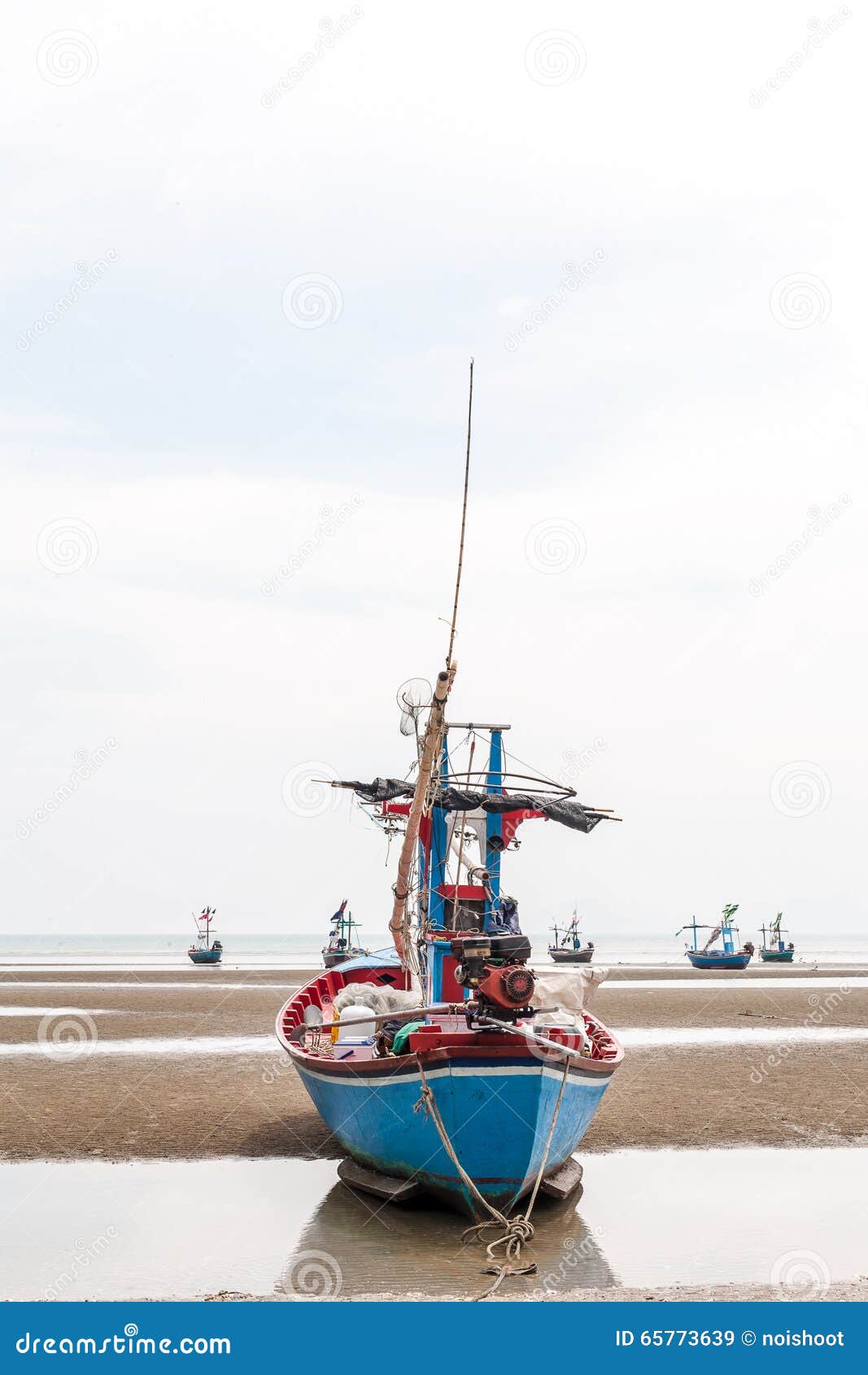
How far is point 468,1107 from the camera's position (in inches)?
417

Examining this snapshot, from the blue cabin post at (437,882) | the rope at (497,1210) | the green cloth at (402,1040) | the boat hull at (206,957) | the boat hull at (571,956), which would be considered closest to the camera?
the rope at (497,1210)

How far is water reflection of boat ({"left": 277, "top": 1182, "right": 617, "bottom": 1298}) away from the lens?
9141 mm

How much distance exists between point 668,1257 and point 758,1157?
4.49m

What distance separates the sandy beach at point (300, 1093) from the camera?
1398 cm

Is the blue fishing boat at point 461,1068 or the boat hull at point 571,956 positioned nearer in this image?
the blue fishing boat at point 461,1068

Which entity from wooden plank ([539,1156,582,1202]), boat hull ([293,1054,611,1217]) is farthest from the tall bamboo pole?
wooden plank ([539,1156,582,1202])

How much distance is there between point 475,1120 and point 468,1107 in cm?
16

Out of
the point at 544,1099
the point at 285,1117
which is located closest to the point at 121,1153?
the point at 285,1117

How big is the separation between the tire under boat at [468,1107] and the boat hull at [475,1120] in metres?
0.01

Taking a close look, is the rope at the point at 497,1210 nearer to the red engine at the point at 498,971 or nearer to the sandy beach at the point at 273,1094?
the red engine at the point at 498,971

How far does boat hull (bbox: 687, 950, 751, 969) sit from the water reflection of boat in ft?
210

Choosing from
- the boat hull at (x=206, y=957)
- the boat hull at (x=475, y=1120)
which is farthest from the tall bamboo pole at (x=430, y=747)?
the boat hull at (x=206, y=957)

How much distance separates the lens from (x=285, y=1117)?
17016mm

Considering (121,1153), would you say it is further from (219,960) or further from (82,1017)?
(219,960)
